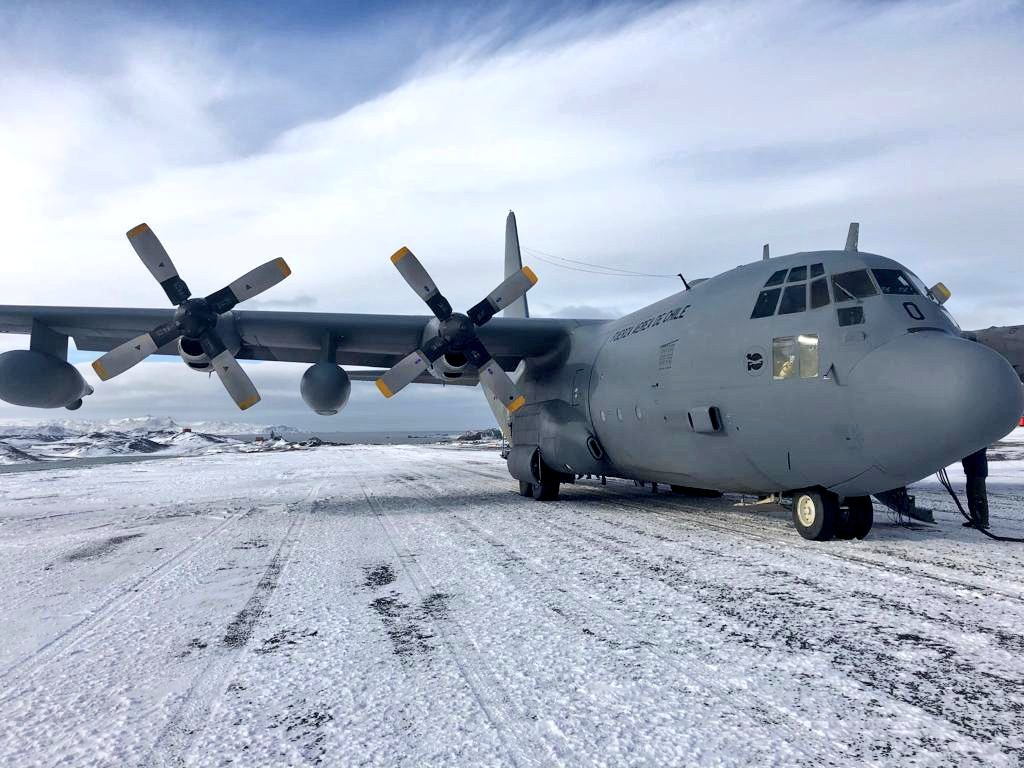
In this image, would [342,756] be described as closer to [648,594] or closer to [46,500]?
[648,594]

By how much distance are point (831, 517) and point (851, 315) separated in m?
2.45

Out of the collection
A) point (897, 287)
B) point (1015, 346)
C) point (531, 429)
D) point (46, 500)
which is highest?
point (897, 287)

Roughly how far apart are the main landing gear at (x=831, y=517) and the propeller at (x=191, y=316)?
33.7ft

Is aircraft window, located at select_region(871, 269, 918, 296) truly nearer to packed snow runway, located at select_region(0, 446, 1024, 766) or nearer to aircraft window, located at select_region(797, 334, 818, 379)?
aircraft window, located at select_region(797, 334, 818, 379)

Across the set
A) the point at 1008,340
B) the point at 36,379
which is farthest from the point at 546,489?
the point at 36,379

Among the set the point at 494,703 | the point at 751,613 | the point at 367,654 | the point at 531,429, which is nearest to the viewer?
the point at 494,703

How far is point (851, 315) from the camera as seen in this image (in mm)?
7293

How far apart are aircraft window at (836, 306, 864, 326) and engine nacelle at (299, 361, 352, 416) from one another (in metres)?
9.52

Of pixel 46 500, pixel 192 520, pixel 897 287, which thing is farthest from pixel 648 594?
pixel 46 500

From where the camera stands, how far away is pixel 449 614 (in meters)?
4.90

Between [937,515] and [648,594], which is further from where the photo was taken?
[937,515]

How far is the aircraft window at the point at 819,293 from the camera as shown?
7.62m

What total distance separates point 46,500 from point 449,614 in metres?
15.2

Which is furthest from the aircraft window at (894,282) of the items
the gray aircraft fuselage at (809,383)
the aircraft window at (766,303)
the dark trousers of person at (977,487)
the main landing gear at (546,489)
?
the main landing gear at (546,489)
